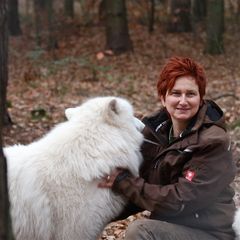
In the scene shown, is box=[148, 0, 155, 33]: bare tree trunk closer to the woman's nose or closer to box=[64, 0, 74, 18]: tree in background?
box=[64, 0, 74, 18]: tree in background

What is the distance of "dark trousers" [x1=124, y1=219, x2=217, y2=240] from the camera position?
140 inches

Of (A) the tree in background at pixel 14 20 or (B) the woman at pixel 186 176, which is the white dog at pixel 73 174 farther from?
(A) the tree in background at pixel 14 20

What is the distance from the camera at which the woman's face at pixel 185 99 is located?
143 inches

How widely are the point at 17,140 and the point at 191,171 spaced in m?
5.06

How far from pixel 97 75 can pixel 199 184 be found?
11.1 m

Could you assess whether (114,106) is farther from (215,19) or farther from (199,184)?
(215,19)

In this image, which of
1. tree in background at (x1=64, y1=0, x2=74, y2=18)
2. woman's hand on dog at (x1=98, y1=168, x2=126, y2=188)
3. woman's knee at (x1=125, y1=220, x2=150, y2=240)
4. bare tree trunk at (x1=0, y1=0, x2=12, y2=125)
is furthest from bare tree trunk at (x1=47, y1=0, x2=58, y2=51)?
woman's knee at (x1=125, y1=220, x2=150, y2=240)

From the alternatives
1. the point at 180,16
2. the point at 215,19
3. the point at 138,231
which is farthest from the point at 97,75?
the point at 138,231

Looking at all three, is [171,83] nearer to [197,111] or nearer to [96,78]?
[197,111]

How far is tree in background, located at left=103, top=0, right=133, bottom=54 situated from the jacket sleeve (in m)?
13.9

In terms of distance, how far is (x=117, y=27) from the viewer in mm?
17359

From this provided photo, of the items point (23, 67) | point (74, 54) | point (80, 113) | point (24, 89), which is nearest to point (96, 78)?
point (24, 89)

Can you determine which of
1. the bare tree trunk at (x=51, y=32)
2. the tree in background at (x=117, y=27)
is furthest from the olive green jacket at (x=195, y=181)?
the bare tree trunk at (x=51, y=32)

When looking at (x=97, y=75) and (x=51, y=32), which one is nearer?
(x=97, y=75)
